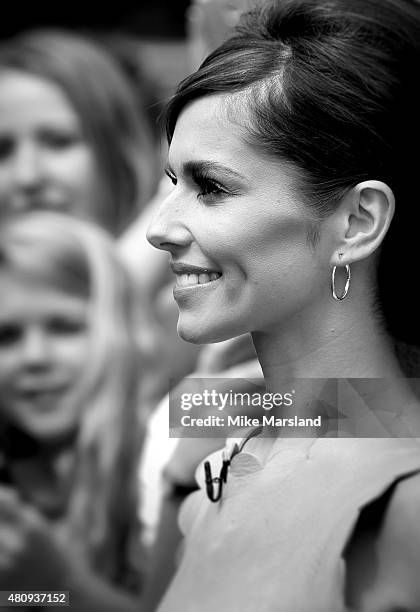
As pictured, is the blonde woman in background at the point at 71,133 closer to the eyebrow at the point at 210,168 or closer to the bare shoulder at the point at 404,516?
the eyebrow at the point at 210,168

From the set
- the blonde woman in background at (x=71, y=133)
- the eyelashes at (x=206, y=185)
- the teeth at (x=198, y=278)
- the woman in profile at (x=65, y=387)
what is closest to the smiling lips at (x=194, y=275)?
the teeth at (x=198, y=278)

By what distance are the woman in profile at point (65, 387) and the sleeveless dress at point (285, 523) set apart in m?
1.63

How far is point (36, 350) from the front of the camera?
3.24 m

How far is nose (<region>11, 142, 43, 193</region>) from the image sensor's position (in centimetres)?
331

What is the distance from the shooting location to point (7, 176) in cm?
333

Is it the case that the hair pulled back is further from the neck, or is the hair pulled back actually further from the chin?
the chin

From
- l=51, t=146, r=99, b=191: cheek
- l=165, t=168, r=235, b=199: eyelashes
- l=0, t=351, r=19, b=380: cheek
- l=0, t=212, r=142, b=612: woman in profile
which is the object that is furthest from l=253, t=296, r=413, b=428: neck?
l=51, t=146, r=99, b=191: cheek

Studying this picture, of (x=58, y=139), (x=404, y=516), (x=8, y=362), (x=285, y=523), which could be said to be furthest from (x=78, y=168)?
(x=404, y=516)

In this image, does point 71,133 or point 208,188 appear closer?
point 208,188

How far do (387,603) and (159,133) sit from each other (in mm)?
2389

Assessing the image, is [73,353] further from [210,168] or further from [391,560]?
[391,560]

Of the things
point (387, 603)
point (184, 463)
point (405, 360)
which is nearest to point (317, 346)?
point (405, 360)

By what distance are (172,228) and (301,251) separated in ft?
0.69

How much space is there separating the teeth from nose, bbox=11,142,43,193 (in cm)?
195
